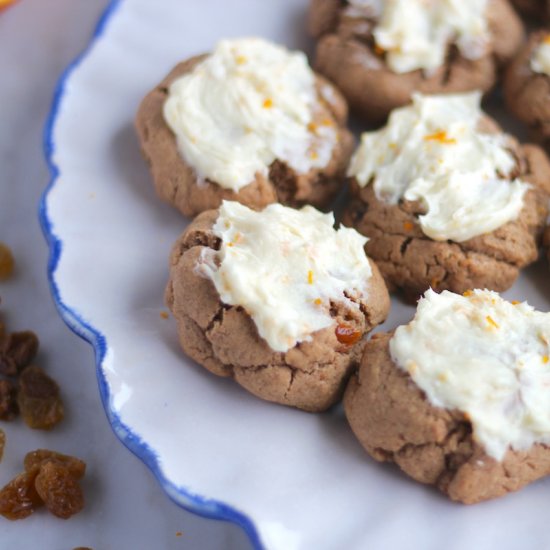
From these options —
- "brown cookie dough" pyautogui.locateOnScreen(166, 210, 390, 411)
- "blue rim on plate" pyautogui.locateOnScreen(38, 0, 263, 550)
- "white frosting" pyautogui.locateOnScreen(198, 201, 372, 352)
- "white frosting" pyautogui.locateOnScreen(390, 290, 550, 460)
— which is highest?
"white frosting" pyautogui.locateOnScreen(390, 290, 550, 460)

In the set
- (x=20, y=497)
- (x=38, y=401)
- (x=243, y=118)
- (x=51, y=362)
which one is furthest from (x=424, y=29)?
(x=20, y=497)

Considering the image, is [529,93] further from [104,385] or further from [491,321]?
[104,385]

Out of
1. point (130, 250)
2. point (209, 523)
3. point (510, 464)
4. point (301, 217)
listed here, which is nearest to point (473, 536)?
point (510, 464)

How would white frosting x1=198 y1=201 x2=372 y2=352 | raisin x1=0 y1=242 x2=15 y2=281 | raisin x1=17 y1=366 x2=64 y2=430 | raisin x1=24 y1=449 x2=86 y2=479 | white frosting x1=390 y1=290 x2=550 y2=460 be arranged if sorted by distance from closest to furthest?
white frosting x1=390 y1=290 x2=550 y2=460
white frosting x1=198 y1=201 x2=372 y2=352
raisin x1=24 y1=449 x2=86 y2=479
raisin x1=17 y1=366 x2=64 y2=430
raisin x1=0 y1=242 x2=15 y2=281

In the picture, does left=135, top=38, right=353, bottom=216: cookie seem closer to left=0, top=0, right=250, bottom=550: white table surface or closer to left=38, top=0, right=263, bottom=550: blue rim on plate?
left=38, top=0, right=263, bottom=550: blue rim on plate

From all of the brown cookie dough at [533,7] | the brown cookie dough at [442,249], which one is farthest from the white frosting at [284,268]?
the brown cookie dough at [533,7]

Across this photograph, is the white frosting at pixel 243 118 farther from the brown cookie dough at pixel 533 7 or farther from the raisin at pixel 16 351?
the brown cookie dough at pixel 533 7

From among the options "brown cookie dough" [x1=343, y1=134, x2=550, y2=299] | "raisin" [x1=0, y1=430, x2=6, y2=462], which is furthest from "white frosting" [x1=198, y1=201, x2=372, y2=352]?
"raisin" [x1=0, y1=430, x2=6, y2=462]

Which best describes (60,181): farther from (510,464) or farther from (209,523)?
(510,464)
